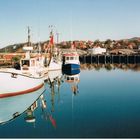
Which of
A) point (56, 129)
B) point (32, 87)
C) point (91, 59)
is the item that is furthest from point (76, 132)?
point (91, 59)

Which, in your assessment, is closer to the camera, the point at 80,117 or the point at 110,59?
the point at 80,117

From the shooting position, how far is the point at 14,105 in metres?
11.8

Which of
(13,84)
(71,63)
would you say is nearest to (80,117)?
(13,84)

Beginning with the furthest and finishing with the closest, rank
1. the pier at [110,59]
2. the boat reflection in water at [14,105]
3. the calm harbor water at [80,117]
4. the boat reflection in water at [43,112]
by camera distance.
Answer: the pier at [110,59] → the boat reflection in water at [14,105] → the boat reflection in water at [43,112] → the calm harbor water at [80,117]

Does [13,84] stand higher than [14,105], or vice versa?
[13,84]

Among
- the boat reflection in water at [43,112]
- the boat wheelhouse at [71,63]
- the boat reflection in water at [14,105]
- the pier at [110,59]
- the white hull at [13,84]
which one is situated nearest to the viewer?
the boat reflection in water at [43,112]

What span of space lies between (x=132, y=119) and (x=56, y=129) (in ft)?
7.34

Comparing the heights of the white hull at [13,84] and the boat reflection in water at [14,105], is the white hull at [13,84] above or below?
above

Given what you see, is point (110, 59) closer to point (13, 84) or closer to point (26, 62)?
point (26, 62)

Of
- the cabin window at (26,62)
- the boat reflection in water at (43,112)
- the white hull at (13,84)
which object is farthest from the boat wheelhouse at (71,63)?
the boat reflection in water at (43,112)

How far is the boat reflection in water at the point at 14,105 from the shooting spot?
1017cm

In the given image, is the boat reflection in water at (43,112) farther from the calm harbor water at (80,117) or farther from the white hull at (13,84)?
the white hull at (13,84)

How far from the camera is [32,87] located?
1448cm

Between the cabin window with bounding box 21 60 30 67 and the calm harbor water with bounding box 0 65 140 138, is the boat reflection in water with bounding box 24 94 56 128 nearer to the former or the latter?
the calm harbor water with bounding box 0 65 140 138
